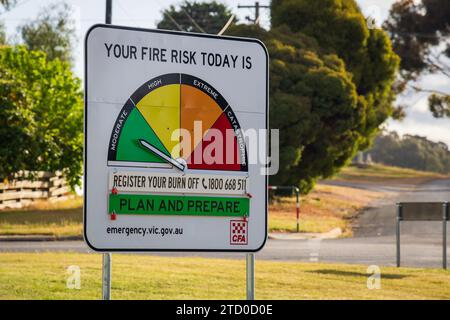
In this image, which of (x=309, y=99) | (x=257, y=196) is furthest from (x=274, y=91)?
(x=257, y=196)

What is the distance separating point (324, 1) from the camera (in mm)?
38219

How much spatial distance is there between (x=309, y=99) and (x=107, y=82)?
2997 cm

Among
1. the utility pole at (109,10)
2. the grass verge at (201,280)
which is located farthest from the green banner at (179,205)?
the utility pole at (109,10)

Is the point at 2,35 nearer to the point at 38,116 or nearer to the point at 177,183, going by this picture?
the point at 38,116

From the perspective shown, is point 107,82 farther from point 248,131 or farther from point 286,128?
point 286,128

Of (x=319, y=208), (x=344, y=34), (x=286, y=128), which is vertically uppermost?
(x=344, y=34)

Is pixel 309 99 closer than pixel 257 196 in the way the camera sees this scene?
No

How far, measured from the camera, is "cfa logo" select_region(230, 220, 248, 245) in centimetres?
532

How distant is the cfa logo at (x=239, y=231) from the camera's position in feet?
17.4

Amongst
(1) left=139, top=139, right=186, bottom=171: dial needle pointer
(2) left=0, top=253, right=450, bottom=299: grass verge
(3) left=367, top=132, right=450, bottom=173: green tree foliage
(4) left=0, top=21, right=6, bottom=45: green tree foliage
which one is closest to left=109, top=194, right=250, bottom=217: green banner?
(1) left=139, top=139, right=186, bottom=171: dial needle pointer

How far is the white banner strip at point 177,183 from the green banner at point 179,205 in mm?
42

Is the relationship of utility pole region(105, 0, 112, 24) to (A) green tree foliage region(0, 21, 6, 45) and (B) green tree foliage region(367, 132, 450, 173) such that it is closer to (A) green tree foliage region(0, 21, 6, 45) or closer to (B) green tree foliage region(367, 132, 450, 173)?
(A) green tree foliage region(0, 21, 6, 45)

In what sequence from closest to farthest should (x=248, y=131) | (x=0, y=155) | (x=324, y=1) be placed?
(x=248, y=131)
(x=0, y=155)
(x=324, y=1)

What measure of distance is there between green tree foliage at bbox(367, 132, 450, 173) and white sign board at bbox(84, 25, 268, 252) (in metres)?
109
